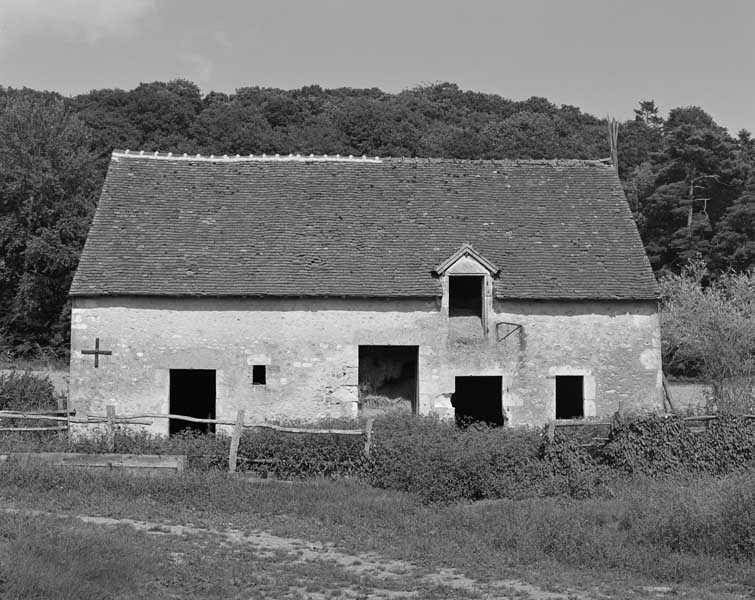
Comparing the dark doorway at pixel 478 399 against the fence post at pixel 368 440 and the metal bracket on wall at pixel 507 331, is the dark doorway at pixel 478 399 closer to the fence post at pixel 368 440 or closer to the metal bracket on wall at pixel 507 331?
the metal bracket on wall at pixel 507 331

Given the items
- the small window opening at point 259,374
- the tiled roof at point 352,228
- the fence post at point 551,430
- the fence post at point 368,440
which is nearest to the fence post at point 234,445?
the fence post at point 368,440

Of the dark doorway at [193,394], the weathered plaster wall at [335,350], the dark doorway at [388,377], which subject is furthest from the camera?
the dark doorway at [193,394]

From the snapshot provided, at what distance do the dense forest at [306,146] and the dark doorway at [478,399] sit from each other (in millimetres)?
20102

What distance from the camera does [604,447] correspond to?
59.7 ft

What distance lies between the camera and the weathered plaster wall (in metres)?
22.0

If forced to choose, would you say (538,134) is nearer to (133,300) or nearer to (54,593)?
(133,300)

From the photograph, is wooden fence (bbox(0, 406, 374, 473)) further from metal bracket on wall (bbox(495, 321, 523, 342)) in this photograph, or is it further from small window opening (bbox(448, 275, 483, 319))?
small window opening (bbox(448, 275, 483, 319))

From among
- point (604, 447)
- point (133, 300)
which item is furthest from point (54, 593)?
point (133, 300)

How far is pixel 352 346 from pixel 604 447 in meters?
6.83

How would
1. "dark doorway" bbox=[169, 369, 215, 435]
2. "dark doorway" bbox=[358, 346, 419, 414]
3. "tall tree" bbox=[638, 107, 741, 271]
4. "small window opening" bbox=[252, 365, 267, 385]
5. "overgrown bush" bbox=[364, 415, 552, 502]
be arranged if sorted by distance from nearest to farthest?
"overgrown bush" bbox=[364, 415, 552, 502], "small window opening" bbox=[252, 365, 267, 385], "dark doorway" bbox=[358, 346, 419, 414], "dark doorway" bbox=[169, 369, 215, 435], "tall tree" bbox=[638, 107, 741, 271]

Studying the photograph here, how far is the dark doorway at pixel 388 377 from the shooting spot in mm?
23094

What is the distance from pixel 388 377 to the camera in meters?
23.5

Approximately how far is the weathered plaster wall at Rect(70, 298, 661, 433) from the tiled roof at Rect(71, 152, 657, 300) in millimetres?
501

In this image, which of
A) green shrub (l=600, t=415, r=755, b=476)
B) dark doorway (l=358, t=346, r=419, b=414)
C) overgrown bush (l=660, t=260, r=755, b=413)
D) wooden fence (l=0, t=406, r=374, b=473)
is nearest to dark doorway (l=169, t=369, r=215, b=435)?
wooden fence (l=0, t=406, r=374, b=473)
